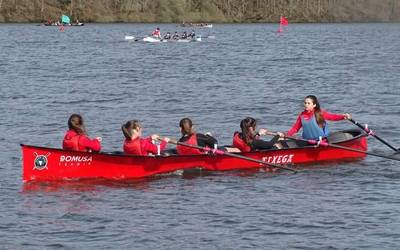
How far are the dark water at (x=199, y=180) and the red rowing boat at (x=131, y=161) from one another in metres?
0.31

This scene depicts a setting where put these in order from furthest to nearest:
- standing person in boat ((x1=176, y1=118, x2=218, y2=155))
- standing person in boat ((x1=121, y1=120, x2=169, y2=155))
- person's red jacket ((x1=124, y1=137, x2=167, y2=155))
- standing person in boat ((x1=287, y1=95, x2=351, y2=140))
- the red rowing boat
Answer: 1. standing person in boat ((x1=287, y1=95, x2=351, y2=140))
2. standing person in boat ((x1=176, y1=118, x2=218, y2=155))
3. person's red jacket ((x1=124, y1=137, x2=167, y2=155))
4. standing person in boat ((x1=121, y1=120, x2=169, y2=155))
5. the red rowing boat

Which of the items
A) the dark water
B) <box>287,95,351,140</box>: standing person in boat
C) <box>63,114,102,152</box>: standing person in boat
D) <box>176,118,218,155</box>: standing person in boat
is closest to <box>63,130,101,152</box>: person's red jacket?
<box>63,114,102,152</box>: standing person in boat

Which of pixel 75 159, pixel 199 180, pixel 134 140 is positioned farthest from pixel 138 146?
pixel 199 180

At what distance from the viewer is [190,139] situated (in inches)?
997

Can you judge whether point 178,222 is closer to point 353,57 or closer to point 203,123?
point 203,123

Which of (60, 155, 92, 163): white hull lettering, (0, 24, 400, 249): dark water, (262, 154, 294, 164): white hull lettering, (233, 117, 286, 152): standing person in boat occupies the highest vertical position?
(233, 117, 286, 152): standing person in boat

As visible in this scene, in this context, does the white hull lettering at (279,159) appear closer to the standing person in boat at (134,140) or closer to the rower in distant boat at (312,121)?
the rower in distant boat at (312,121)

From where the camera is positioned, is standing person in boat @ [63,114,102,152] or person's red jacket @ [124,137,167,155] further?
person's red jacket @ [124,137,167,155]

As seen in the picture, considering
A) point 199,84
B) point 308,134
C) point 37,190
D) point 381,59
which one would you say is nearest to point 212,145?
point 308,134

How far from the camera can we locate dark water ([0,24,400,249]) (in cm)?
1959

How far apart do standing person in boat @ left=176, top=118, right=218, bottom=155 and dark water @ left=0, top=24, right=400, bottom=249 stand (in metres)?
0.76

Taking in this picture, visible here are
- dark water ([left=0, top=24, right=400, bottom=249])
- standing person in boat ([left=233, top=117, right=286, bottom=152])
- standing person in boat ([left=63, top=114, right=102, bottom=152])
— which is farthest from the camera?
standing person in boat ([left=233, top=117, right=286, bottom=152])

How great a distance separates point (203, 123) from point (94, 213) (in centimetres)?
1687

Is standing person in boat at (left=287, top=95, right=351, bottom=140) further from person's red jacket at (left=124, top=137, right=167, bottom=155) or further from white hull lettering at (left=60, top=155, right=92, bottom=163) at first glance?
white hull lettering at (left=60, top=155, right=92, bottom=163)
